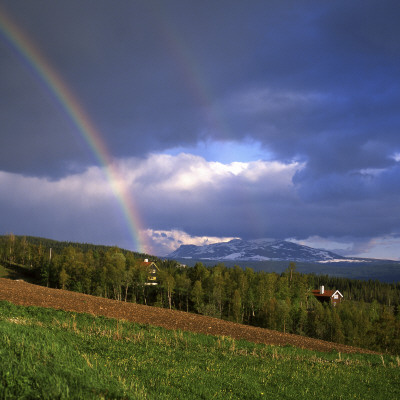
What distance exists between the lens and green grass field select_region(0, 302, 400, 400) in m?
8.05

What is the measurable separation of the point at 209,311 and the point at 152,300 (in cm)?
3570

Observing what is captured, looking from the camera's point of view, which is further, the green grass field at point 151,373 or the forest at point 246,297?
the forest at point 246,297

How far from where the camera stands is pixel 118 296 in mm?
108000

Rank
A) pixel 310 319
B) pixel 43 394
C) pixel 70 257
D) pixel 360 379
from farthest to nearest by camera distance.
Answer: pixel 70 257, pixel 310 319, pixel 360 379, pixel 43 394

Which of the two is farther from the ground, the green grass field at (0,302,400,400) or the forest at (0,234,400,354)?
the green grass field at (0,302,400,400)

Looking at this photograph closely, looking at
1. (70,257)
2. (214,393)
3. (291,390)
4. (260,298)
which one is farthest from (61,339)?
(70,257)

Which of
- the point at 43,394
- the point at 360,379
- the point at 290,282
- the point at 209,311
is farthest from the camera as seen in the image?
the point at 290,282

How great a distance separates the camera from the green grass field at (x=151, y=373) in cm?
805

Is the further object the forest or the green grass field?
the forest

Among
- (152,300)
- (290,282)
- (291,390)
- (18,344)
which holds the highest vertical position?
(18,344)

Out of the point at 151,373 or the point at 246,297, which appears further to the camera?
the point at 246,297

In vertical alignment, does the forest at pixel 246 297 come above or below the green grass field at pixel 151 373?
below

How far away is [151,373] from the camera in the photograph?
11.9m

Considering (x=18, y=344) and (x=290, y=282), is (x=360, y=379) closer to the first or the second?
(x=18, y=344)
